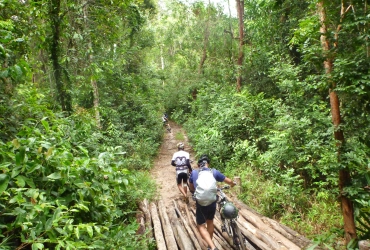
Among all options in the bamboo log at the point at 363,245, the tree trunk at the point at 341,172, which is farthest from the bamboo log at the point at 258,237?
the bamboo log at the point at 363,245

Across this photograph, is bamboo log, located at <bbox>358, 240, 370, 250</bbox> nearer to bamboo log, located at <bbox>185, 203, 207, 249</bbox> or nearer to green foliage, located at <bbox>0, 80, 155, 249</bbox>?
bamboo log, located at <bbox>185, 203, 207, 249</bbox>

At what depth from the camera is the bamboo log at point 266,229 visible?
5.02 meters

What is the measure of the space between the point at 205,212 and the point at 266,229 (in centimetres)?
171

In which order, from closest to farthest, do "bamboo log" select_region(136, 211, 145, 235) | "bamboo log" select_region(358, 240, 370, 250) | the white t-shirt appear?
"bamboo log" select_region(358, 240, 370, 250)
"bamboo log" select_region(136, 211, 145, 235)
the white t-shirt

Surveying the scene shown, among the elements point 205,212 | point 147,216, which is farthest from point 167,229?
point 205,212

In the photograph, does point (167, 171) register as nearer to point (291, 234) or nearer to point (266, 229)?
point (266, 229)

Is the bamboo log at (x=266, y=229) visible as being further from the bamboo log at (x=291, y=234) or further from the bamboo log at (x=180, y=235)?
the bamboo log at (x=180, y=235)

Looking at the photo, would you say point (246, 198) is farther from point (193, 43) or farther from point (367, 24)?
point (193, 43)

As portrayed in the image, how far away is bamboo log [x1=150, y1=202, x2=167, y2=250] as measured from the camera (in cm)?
557

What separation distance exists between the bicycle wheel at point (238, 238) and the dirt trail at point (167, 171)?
3396 mm

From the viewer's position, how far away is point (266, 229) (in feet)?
18.7

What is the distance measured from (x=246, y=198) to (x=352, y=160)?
13.8ft

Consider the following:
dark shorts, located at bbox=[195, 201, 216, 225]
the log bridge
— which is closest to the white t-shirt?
the log bridge

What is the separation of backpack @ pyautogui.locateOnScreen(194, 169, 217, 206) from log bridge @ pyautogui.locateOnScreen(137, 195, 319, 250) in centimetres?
136
